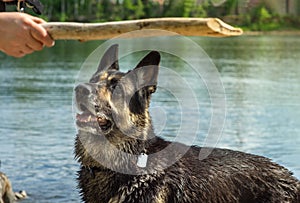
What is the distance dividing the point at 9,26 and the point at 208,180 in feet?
9.79

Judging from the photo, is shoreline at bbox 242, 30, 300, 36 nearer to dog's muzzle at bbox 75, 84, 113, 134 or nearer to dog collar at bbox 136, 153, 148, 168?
dog collar at bbox 136, 153, 148, 168

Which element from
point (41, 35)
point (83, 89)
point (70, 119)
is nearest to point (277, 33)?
point (70, 119)

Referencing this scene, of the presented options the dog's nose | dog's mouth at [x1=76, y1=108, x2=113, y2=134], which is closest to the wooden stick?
the dog's nose

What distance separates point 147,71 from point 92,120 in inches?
31.6

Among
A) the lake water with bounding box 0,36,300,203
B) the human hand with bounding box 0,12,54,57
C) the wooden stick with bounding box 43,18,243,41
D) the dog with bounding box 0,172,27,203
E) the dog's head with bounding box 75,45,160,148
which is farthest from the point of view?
the lake water with bounding box 0,36,300,203

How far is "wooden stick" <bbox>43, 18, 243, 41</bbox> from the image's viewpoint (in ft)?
21.0

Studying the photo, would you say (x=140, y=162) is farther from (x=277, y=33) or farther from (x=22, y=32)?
(x=277, y=33)

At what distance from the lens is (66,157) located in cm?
1806

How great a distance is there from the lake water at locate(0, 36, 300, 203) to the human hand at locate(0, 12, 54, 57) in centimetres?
405

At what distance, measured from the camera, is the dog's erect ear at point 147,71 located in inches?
308

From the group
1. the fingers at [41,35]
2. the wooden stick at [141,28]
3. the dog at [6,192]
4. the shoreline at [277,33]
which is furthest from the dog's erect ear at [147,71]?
the shoreline at [277,33]

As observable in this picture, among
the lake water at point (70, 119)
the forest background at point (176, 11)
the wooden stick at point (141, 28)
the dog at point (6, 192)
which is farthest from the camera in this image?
the forest background at point (176, 11)

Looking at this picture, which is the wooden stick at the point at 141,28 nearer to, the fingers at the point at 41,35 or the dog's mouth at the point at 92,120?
the fingers at the point at 41,35

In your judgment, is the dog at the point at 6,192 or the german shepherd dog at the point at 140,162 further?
the dog at the point at 6,192
